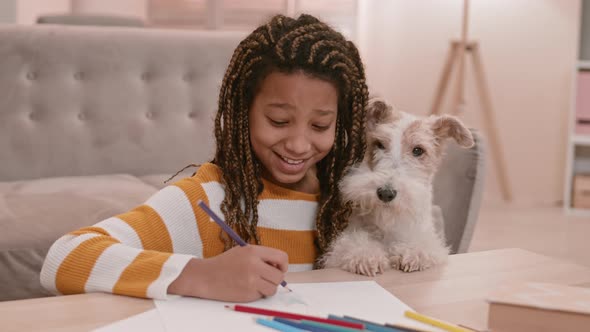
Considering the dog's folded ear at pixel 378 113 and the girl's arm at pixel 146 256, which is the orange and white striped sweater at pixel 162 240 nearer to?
the girl's arm at pixel 146 256

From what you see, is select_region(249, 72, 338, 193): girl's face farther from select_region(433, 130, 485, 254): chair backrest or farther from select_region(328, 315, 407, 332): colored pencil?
select_region(433, 130, 485, 254): chair backrest

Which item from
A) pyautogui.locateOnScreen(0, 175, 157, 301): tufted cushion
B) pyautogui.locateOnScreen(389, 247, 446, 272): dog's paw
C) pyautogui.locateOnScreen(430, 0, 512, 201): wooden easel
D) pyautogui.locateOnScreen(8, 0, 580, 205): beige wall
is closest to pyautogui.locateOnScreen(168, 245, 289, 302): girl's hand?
pyautogui.locateOnScreen(389, 247, 446, 272): dog's paw

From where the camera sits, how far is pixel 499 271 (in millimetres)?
956

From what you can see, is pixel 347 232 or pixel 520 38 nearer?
pixel 347 232

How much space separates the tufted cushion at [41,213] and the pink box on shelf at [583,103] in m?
3.13

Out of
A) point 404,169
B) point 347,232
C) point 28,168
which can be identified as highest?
point 404,169

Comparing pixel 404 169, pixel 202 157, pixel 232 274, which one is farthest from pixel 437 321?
pixel 202 157

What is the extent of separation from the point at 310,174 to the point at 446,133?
0.28 m

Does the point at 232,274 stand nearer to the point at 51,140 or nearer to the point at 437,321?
the point at 437,321

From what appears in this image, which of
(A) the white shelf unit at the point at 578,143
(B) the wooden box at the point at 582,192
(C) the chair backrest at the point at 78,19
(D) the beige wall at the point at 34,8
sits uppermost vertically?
(D) the beige wall at the point at 34,8

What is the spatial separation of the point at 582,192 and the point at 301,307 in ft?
13.0

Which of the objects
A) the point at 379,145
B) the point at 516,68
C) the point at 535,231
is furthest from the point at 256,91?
the point at 516,68

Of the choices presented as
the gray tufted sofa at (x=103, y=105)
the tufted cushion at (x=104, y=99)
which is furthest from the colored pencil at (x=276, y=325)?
the tufted cushion at (x=104, y=99)

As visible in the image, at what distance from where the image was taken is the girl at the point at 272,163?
103cm
